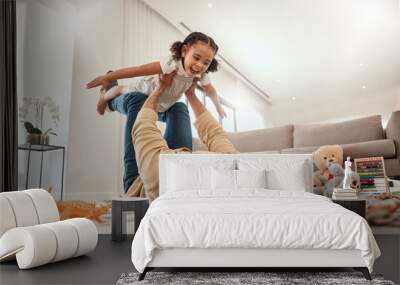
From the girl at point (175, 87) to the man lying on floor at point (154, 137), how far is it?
2.3 inches

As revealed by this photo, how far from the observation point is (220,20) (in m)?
5.10

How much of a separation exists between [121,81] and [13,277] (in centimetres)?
273

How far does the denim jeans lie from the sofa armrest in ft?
7.10

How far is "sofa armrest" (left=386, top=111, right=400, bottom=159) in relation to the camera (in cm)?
485

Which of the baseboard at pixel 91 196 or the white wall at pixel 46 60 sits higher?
the white wall at pixel 46 60

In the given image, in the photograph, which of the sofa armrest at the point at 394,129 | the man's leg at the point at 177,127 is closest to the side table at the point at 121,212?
the man's leg at the point at 177,127

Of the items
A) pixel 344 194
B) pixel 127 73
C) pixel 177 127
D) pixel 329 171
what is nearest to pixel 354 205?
pixel 344 194

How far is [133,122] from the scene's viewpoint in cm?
520

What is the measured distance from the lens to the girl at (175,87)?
5.10 m

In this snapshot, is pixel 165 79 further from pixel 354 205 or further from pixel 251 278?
pixel 251 278

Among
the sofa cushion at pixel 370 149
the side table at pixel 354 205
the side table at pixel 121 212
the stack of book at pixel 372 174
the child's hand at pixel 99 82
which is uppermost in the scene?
the child's hand at pixel 99 82

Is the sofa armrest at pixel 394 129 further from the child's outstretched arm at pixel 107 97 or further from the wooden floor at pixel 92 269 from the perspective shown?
the child's outstretched arm at pixel 107 97

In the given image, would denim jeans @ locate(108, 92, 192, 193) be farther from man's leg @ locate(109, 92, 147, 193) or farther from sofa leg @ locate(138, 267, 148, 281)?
sofa leg @ locate(138, 267, 148, 281)

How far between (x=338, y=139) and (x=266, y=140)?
2.57ft
